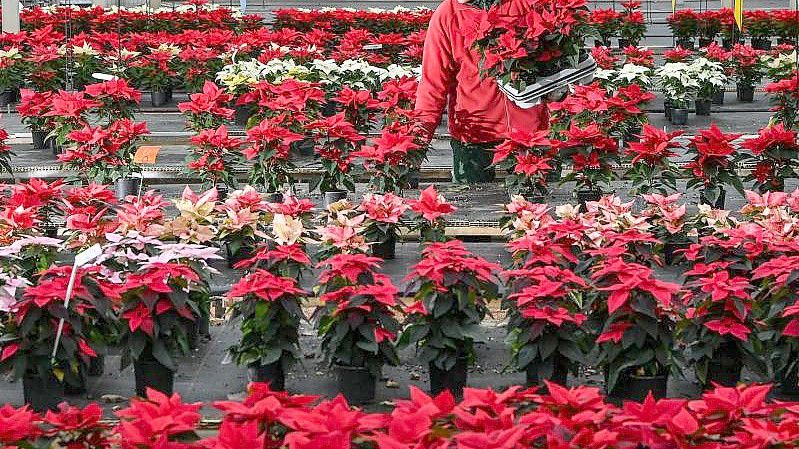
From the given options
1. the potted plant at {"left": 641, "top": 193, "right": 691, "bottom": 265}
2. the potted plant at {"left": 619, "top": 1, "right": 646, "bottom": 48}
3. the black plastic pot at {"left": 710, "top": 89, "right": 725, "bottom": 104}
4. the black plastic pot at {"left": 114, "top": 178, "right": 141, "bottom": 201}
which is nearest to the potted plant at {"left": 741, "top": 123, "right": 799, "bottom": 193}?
the potted plant at {"left": 641, "top": 193, "right": 691, "bottom": 265}

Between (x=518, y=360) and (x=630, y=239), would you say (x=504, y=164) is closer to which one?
(x=630, y=239)

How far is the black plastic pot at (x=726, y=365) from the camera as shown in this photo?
4.52 metres

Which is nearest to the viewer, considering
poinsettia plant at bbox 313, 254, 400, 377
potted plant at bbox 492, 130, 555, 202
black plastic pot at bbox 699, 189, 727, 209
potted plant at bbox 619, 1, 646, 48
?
poinsettia plant at bbox 313, 254, 400, 377

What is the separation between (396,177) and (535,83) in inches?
35.4

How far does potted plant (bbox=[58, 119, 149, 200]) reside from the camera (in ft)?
25.9

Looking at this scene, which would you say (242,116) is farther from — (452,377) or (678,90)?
(452,377)

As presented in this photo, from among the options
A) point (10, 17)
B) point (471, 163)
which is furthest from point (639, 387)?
point (10, 17)

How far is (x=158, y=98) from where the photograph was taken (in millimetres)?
13289

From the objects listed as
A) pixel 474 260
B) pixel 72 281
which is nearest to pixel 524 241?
pixel 474 260

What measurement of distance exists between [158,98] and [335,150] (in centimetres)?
610

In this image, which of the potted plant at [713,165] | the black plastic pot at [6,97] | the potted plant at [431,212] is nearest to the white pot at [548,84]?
the potted plant at [713,165]

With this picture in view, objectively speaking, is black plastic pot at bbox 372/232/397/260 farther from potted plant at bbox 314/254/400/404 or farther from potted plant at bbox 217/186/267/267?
potted plant at bbox 314/254/400/404

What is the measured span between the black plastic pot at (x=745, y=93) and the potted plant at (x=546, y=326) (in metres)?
9.14

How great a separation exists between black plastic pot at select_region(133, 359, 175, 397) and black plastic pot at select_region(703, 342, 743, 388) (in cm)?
183
